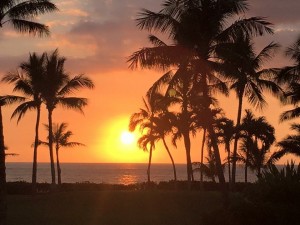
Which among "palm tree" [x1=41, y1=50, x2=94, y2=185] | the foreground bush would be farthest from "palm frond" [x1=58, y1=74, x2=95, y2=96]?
the foreground bush

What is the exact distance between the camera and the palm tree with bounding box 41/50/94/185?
117 feet

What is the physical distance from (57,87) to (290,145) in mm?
18129

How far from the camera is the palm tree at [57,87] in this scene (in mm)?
35781

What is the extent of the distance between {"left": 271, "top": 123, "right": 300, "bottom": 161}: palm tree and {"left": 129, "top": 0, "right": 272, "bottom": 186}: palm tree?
48.2ft

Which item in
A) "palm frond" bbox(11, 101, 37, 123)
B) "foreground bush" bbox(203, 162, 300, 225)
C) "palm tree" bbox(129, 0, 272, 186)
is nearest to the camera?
"foreground bush" bbox(203, 162, 300, 225)

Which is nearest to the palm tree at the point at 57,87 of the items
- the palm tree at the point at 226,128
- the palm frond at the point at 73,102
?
the palm frond at the point at 73,102

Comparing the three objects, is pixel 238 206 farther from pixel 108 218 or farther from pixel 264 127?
pixel 264 127

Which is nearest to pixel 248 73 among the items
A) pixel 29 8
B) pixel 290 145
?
pixel 290 145

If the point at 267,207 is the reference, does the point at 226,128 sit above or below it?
above

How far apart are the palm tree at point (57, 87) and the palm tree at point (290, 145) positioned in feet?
50.3

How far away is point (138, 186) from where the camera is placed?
47.1m

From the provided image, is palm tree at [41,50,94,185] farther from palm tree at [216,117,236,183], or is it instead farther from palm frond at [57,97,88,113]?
palm tree at [216,117,236,183]

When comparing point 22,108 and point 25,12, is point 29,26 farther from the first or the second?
point 22,108

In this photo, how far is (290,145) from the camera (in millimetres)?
38500
